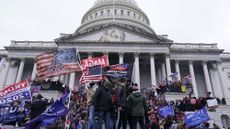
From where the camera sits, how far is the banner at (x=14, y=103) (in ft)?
38.4

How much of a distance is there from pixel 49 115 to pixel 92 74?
17.9 feet

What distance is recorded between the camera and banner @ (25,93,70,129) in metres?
11.1

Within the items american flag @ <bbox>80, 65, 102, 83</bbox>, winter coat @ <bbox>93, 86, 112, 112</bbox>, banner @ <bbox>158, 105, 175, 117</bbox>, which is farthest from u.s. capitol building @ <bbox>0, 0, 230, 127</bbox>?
winter coat @ <bbox>93, 86, 112, 112</bbox>

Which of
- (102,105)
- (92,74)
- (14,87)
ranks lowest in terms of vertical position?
(102,105)

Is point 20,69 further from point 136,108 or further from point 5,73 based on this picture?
point 136,108

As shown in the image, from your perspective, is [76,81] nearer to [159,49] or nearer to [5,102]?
[159,49]

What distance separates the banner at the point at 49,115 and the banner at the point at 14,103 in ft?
4.18

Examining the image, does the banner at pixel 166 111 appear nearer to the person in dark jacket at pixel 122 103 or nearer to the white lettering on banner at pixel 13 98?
the person in dark jacket at pixel 122 103

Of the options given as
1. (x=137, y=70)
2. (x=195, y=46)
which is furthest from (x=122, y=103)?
(x=195, y=46)

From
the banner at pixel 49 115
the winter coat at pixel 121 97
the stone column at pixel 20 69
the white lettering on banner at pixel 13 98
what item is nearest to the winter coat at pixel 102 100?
the winter coat at pixel 121 97

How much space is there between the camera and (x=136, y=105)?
32.7 ft

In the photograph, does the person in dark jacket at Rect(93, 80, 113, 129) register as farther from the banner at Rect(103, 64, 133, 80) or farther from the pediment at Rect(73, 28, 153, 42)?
the pediment at Rect(73, 28, 153, 42)

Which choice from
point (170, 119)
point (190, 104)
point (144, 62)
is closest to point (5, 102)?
point (170, 119)

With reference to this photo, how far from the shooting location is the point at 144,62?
44062mm
